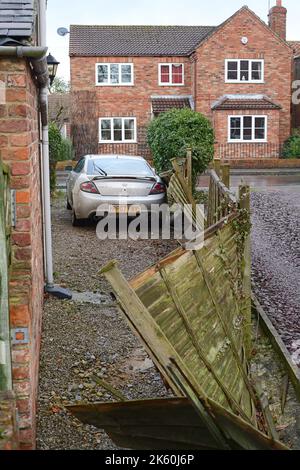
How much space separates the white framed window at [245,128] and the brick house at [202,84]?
0.01 metres

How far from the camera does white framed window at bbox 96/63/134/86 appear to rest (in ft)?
114

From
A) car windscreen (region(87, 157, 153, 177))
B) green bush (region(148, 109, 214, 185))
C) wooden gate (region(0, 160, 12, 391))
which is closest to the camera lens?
wooden gate (region(0, 160, 12, 391))

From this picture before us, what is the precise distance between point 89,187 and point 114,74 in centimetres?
2409

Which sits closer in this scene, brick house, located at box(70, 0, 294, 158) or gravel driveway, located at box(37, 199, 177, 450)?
gravel driveway, located at box(37, 199, 177, 450)

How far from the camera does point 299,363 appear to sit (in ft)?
19.4

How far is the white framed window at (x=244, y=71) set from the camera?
34.6 m

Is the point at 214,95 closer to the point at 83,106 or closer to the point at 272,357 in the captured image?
the point at 83,106

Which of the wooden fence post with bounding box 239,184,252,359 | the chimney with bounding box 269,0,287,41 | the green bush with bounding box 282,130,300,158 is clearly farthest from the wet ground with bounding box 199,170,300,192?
the wooden fence post with bounding box 239,184,252,359

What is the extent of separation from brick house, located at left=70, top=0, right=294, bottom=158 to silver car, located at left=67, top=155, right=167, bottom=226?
22242 millimetres

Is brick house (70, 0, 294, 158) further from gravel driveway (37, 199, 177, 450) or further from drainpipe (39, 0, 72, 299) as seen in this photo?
drainpipe (39, 0, 72, 299)

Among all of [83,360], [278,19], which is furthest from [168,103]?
[83,360]

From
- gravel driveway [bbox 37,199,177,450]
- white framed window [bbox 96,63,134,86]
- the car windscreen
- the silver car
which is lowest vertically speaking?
gravel driveway [bbox 37,199,177,450]

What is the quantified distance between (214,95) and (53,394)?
31.0 meters

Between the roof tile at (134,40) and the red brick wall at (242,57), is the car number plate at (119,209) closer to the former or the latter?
the red brick wall at (242,57)
